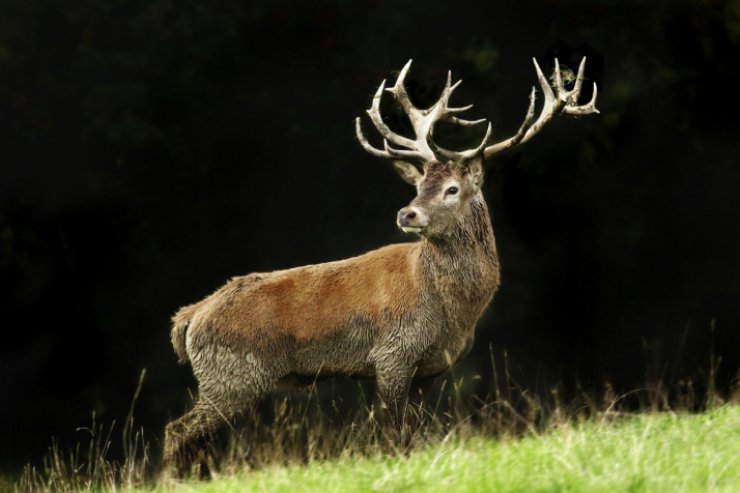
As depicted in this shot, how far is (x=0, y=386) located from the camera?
1133cm

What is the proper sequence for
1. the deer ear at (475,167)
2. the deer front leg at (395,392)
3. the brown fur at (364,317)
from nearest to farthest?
the deer front leg at (395,392)
the brown fur at (364,317)
the deer ear at (475,167)

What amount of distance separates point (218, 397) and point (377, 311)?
1195 mm

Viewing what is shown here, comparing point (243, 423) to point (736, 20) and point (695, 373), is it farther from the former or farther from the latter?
point (736, 20)

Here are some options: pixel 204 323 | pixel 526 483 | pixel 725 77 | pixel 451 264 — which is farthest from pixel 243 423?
pixel 725 77

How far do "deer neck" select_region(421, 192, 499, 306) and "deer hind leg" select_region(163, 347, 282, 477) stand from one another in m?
1.20

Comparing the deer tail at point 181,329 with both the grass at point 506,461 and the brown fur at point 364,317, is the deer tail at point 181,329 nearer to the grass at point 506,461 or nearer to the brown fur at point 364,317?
the brown fur at point 364,317

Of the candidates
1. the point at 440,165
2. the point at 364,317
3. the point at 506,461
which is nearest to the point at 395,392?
the point at 364,317

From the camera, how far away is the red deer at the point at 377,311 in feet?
26.6

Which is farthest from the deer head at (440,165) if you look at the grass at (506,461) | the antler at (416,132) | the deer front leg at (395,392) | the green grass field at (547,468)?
the green grass field at (547,468)

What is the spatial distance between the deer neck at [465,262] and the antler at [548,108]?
41 centimetres

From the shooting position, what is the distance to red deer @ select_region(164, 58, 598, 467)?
8.12 m

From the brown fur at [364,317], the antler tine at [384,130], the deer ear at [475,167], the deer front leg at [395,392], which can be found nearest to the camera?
the deer front leg at [395,392]

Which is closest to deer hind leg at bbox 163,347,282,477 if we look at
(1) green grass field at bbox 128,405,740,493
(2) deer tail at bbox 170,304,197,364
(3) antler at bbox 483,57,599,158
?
(2) deer tail at bbox 170,304,197,364

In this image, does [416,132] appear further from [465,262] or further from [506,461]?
[506,461]
